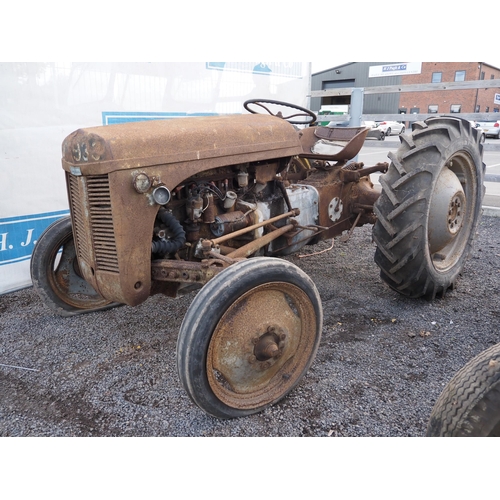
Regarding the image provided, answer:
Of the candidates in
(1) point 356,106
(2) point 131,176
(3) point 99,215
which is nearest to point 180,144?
(2) point 131,176

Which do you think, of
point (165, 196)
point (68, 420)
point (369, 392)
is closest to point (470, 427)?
point (369, 392)

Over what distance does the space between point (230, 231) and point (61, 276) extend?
1.39 m

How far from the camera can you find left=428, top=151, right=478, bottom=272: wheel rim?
11.1 feet

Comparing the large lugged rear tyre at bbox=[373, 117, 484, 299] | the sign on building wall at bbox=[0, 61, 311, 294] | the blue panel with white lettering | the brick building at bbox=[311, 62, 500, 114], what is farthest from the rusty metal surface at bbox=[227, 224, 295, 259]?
the brick building at bbox=[311, 62, 500, 114]

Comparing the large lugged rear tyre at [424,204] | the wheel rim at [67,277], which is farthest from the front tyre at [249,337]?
the wheel rim at [67,277]

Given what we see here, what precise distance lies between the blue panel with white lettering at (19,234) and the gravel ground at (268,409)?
0.35 m

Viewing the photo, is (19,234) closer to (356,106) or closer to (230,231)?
(230,231)

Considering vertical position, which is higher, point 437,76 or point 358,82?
point 437,76

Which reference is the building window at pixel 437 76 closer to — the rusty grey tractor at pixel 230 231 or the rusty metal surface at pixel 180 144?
the rusty grey tractor at pixel 230 231

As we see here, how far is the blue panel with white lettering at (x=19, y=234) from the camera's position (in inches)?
155

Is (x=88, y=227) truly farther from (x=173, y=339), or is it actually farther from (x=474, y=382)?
(x=474, y=382)

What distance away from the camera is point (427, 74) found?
33750mm

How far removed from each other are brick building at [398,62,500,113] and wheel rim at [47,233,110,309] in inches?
1247

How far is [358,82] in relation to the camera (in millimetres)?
32406
